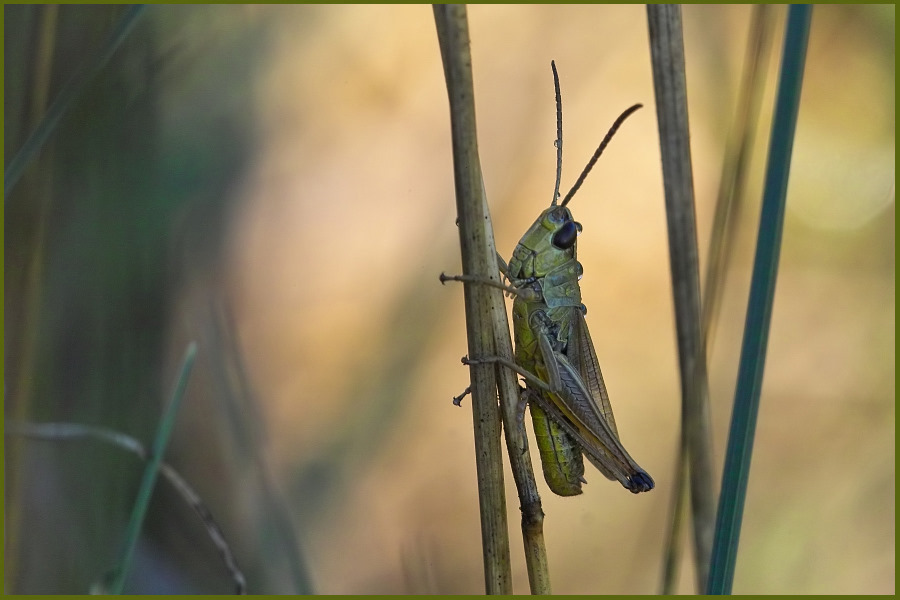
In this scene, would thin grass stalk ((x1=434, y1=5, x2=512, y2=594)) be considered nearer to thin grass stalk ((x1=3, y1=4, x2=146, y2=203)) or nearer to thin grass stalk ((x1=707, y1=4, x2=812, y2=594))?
thin grass stalk ((x1=707, y1=4, x2=812, y2=594))

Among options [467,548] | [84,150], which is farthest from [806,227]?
[84,150]

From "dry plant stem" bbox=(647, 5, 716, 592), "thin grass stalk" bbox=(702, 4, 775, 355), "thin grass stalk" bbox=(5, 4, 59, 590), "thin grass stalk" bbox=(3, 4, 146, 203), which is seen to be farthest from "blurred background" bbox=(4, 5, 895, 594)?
"thin grass stalk" bbox=(702, 4, 775, 355)

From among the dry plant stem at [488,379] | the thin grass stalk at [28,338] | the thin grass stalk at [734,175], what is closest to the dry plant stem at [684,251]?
the thin grass stalk at [734,175]

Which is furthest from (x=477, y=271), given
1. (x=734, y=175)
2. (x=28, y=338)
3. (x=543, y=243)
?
(x=28, y=338)

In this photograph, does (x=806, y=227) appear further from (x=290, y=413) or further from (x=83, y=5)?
(x=83, y=5)

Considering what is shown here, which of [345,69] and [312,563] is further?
[345,69]

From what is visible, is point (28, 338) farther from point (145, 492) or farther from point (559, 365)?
point (559, 365)

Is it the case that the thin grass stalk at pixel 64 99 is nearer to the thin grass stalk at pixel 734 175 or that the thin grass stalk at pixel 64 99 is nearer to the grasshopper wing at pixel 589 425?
the grasshopper wing at pixel 589 425
